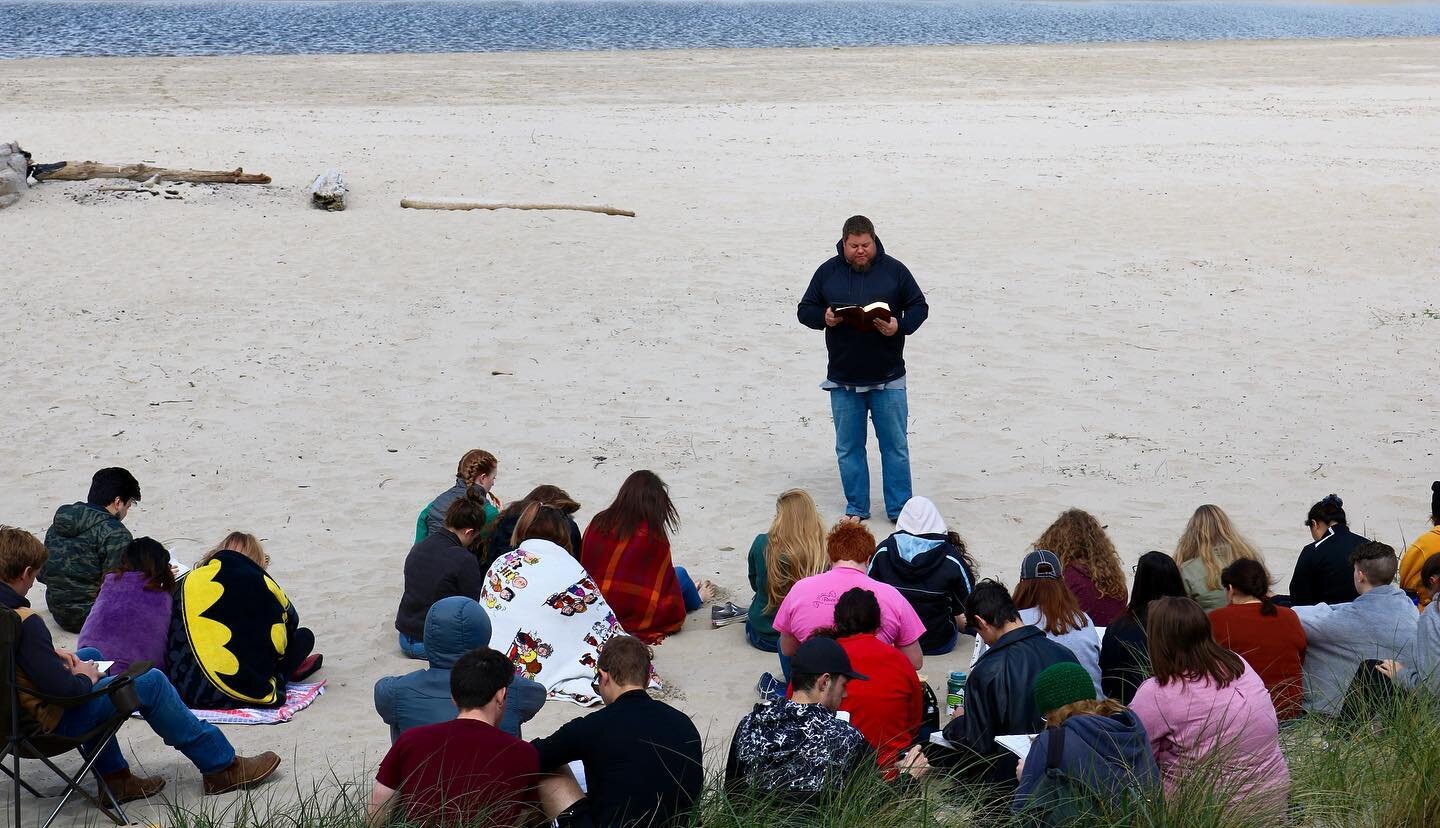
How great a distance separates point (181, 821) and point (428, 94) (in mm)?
28819

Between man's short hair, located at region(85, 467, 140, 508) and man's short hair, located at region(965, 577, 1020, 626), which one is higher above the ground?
man's short hair, located at region(965, 577, 1020, 626)

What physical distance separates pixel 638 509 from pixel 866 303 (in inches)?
97.5

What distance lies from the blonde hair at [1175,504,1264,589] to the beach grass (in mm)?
1596

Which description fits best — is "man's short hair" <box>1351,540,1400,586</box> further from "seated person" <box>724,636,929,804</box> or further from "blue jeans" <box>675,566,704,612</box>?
"blue jeans" <box>675,566,704,612</box>

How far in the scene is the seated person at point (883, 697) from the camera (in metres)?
5.54

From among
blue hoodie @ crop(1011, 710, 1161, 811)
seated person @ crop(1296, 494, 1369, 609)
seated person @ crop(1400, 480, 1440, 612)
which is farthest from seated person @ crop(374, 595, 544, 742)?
seated person @ crop(1400, 480, 1440, 612)

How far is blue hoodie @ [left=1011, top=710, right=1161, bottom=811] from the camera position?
14.7ft

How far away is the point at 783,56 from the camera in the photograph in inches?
1715

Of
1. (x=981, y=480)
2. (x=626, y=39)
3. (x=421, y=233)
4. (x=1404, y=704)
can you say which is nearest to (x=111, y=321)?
(x=421, y=233)

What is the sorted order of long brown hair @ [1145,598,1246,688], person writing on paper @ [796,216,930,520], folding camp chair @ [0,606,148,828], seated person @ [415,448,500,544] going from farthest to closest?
person writing on paper @ [796,216,930,520] < seated person @ [415,448,500,544] < folding camp chair @ [0,606,148,828] < long brown hair @ [1145,598,1246,688]

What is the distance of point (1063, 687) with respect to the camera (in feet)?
15.6

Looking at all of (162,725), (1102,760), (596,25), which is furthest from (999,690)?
(596,25)

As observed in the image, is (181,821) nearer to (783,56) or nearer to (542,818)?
(542,818)

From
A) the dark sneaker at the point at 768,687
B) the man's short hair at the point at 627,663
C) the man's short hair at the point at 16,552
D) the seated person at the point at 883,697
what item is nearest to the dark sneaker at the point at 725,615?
the dark sneaker at the point at 768,687
